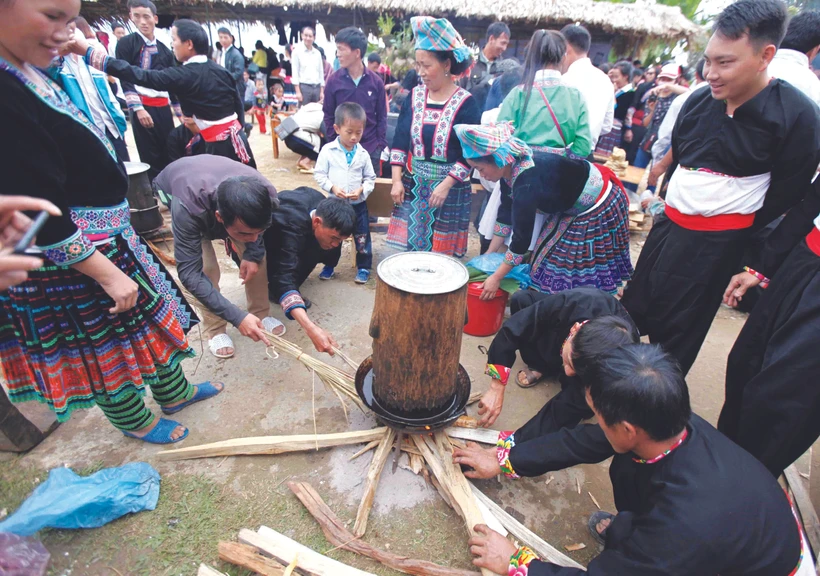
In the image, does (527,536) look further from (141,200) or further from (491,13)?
(491,13)

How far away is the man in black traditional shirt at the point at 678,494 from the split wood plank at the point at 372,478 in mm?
777

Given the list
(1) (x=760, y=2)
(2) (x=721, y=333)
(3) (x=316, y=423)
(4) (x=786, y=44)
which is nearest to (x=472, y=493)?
(3) (x=316, y=423)

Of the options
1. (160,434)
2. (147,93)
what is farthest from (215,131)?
(160,434)

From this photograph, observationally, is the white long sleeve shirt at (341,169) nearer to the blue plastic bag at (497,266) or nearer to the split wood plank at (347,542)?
the blue plastic bag at (497,266)

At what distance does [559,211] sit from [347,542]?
7.74 ft

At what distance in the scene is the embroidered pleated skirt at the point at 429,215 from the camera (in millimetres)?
3871

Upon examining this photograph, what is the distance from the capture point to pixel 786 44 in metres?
2.87

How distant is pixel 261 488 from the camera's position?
2266mm

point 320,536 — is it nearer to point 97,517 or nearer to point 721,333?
point 97,517

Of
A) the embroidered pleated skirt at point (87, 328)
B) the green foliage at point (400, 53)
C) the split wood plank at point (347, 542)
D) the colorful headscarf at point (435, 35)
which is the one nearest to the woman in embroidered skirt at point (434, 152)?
the colorful headscarf at point (435, 35)

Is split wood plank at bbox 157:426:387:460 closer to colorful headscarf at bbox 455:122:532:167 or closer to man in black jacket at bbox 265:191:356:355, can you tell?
man in black jacket at bbox 265:191:356:355

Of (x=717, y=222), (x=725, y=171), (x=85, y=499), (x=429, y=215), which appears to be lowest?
(x=85, y=499)

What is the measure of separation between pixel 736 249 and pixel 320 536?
2.66 meters

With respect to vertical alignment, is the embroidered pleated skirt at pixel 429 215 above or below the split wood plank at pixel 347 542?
above
